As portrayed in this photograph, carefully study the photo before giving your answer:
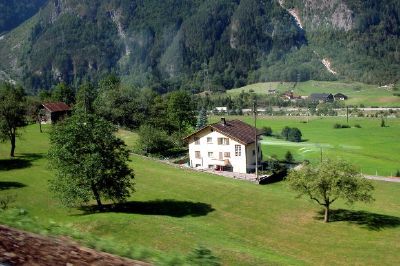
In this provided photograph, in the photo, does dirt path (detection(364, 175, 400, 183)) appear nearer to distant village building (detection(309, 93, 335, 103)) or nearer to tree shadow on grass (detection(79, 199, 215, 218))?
tree shadow on grass (detection(79, 199, 215, 218))

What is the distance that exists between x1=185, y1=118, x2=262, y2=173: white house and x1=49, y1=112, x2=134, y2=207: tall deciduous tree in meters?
25.7

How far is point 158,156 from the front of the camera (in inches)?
2616

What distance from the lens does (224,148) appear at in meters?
60.3

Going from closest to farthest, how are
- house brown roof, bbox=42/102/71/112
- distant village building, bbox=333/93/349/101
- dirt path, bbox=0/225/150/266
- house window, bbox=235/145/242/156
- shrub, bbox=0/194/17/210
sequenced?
dirt path, bbox=0/225/150/266, shrub, bbox=0/194/17/210, house window, bbox=235/145/242/156, house brown roof, bbox=42/102/71/112, distant village building, bbox=333/93/349/101

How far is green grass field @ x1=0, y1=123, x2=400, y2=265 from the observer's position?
26.3m

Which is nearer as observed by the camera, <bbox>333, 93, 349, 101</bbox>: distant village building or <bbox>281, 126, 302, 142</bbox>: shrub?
<bbox>281, 126, 302, 142</bbox>: shrub

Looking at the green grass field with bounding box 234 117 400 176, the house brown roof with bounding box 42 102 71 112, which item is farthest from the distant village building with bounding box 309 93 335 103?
the house brown roof with bounding box 42 102 71 112

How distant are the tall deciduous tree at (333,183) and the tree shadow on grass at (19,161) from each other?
29.8 meters

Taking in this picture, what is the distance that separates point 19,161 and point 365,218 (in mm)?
36823

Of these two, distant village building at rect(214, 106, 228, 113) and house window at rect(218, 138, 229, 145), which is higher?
distant village building at rect(214, 106, 228, 113)

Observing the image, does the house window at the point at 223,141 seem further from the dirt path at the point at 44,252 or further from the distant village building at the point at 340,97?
the distant village building at the point at 340,97

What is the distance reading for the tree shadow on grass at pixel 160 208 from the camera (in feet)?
116

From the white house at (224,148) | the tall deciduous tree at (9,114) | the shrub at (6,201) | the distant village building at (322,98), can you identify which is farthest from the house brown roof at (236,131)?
the distant village building at (322,98)

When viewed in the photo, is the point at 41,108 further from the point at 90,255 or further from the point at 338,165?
the point at 90,255
